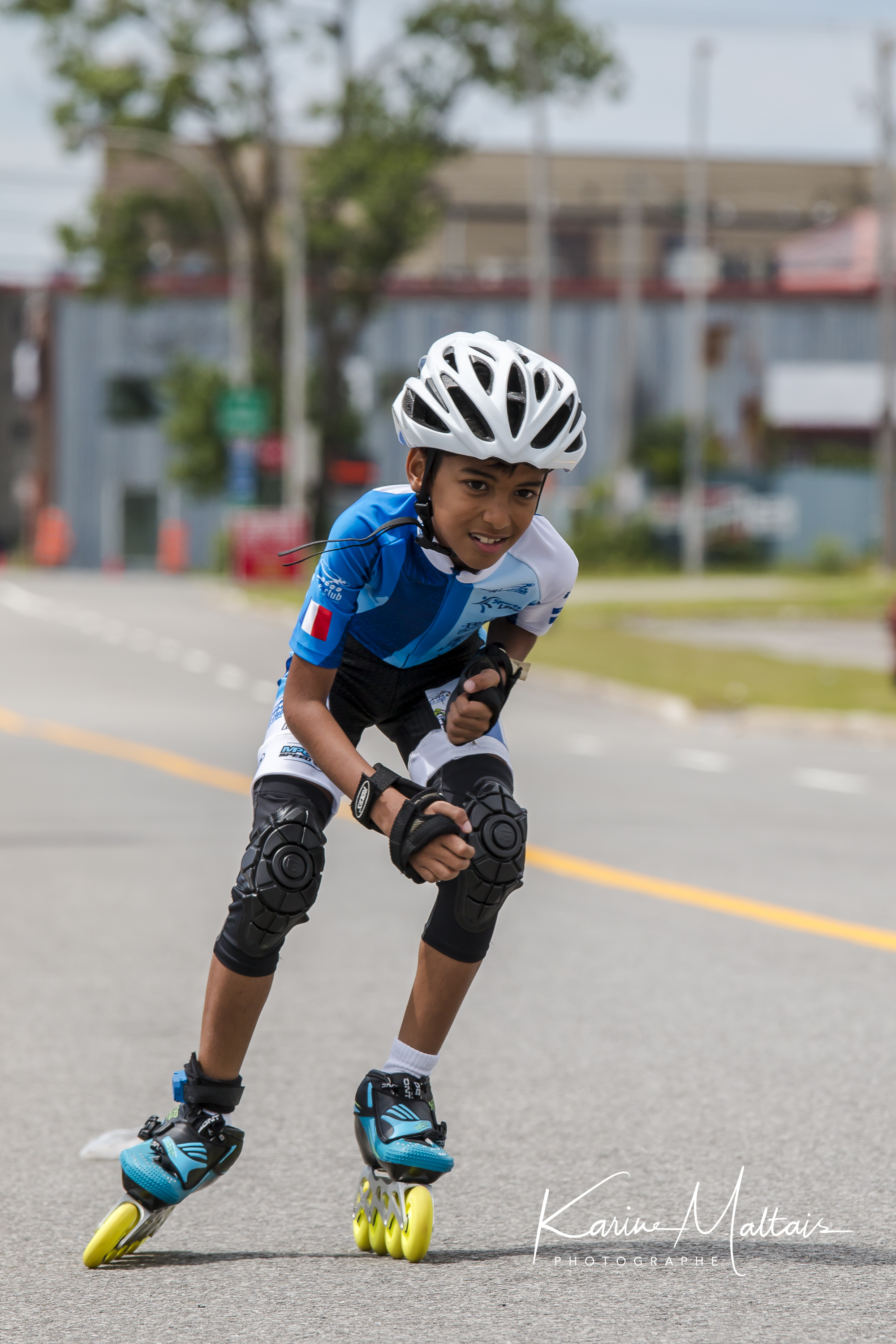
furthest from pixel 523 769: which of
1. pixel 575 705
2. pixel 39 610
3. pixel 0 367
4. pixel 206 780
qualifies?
pixel 0 367

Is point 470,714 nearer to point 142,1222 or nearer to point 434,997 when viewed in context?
point 434,997

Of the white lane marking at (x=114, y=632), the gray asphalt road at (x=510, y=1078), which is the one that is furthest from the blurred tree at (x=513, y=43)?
the gray asphalt road at (x=510, y=1078)

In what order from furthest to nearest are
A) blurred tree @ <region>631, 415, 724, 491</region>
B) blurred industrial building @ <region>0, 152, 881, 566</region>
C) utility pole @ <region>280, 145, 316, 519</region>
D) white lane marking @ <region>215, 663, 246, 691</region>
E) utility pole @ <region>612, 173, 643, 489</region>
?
1. utility pole @ <region>612, 173, 643, 489</region>
2. blurred industrial building @ <region>0, 152, 881, 566</region>
3. blurred tree @ <region>631, 415, 724, 491</region>
4. utility pole @ <region>280, 145, 316, 519</region>
5. white lane marking @ <region>215, 663, 246, 691</region>

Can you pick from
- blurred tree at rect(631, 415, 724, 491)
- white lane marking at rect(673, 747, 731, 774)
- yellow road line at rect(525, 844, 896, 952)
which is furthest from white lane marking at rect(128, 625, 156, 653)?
blurred tree at rect(631, 415, 724, 491)

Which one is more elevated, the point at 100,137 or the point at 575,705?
the point at 100,137

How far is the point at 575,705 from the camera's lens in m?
19.8

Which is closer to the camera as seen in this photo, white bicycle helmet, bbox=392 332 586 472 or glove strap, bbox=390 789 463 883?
glove strap, bbox=390 789 463 883

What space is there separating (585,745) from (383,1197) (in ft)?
38.7

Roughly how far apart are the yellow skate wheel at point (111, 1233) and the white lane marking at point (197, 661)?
1819cm

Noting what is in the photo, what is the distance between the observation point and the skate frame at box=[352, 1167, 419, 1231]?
13.5 ft

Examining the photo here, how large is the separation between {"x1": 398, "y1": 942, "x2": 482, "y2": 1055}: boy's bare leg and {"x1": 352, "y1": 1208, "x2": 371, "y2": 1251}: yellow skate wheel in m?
0.38

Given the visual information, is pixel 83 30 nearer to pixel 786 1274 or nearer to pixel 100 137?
pixel 100 137

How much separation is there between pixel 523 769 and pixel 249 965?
988 centimetres

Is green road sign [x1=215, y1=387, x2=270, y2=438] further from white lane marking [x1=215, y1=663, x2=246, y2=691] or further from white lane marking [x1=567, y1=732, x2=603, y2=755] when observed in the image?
white lane marking [x1=567, y1=732, x2=603, y2=755]
